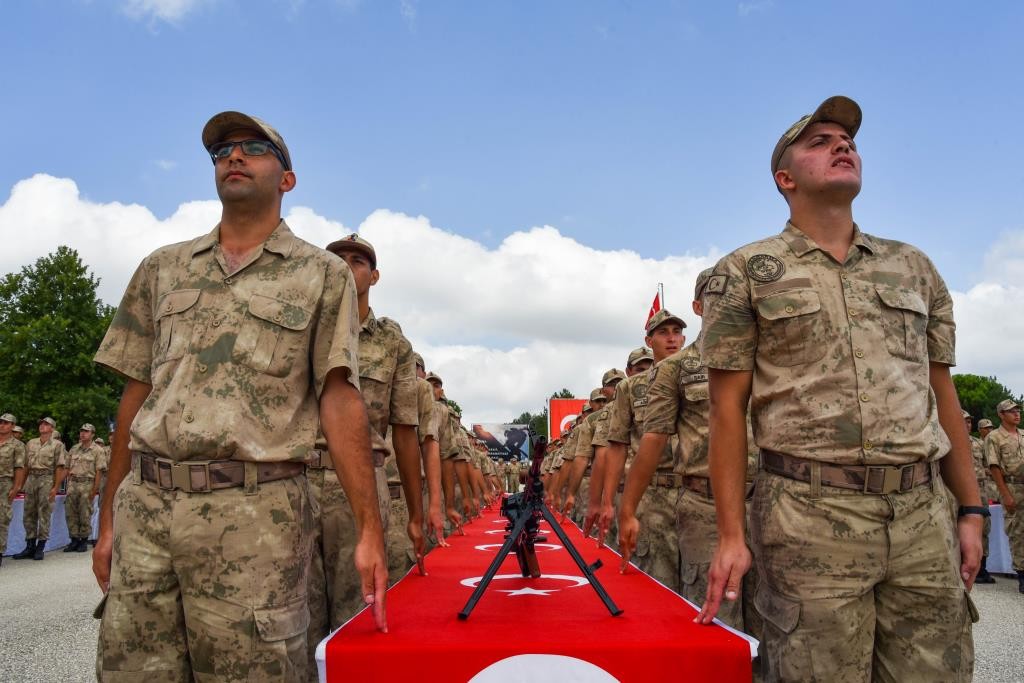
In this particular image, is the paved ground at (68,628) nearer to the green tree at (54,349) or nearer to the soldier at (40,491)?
the soldier at (40,491)

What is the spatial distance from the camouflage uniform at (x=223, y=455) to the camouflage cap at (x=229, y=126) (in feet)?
1.18

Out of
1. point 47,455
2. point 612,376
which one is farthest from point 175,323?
point 47,455

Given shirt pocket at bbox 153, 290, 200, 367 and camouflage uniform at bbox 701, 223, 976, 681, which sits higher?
shirt pocket at bbox 153, 290, 200, 367

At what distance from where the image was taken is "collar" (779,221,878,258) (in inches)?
107

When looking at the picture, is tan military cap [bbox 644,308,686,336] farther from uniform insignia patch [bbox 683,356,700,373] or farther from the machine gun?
the machine gun

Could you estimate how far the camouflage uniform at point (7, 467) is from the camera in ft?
40.8

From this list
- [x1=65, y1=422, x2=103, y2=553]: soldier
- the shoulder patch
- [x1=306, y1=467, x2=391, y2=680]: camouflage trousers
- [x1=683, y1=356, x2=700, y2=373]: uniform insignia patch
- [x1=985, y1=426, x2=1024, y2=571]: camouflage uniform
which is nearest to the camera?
the shoulder patch

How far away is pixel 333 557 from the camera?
163 inches

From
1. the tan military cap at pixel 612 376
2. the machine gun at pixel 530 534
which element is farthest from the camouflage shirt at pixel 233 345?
the tan military cap at pixel 612 376

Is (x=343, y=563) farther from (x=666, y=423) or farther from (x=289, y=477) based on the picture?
(x=666, y=423)

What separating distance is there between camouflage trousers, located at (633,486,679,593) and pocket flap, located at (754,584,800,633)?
105 inches

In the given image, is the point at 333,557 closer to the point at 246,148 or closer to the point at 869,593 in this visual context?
the point at 246,148

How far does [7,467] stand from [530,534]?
1259cm

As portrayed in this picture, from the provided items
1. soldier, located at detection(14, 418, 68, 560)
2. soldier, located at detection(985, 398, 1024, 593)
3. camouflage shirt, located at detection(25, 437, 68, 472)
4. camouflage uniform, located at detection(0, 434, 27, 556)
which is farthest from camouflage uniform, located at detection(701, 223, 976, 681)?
camouflage shirt, located at detection(25, 437, 68, 472)
